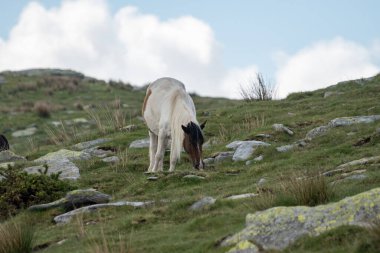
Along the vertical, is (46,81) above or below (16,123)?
above

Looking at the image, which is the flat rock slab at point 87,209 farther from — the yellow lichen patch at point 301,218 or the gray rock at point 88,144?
the gray rock at point 88,144

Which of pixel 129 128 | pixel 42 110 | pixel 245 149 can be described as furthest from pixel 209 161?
pixel 42 110

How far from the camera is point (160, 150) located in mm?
14547

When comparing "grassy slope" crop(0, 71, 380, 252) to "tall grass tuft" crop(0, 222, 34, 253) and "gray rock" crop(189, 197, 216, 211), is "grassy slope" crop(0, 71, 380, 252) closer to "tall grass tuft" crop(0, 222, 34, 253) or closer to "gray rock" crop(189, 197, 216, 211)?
"gray rock" crop(189, 197, 216, 211)

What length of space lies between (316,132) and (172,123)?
396 centimetres

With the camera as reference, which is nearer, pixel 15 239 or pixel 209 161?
pixel 15 239

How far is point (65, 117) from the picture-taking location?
114 ft

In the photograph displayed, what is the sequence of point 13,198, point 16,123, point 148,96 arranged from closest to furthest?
point 13,198 → point 148,96 → point 16,123

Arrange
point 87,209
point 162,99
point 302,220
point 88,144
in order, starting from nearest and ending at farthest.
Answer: point 302,220, point 87,209, point 162,99, point 88,144

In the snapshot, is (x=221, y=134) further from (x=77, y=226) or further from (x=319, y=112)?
(x=77, y=226)

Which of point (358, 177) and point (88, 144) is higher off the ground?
point (88, 144)

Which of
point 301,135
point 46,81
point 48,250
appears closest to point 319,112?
point 301,135

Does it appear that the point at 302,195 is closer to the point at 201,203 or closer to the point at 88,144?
the point at 201,203

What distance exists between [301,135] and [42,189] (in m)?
6.93
